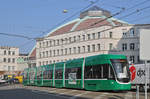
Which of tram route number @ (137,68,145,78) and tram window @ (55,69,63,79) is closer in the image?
tram route number @ (137,68,145,78)

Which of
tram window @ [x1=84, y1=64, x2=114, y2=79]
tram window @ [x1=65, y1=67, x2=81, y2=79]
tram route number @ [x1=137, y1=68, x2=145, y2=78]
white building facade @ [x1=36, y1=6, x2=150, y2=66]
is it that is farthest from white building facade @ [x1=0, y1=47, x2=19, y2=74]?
tram window @ [x1=84, y1=64, x2=114, y2=79]

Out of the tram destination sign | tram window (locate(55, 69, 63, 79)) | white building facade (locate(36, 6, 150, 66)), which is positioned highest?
white building facade (locate(36, 6, 150, 66))

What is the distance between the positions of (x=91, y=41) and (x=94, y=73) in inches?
1721

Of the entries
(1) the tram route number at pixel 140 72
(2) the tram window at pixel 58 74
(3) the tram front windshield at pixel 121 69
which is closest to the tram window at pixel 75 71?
(2) the tram window at pixel 58 74

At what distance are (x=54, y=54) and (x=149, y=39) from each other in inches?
2706

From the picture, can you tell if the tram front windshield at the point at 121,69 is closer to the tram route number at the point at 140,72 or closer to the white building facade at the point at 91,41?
the tram route number at the point at 140,72

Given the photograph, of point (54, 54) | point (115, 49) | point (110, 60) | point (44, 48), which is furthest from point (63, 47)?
point (110, 60)

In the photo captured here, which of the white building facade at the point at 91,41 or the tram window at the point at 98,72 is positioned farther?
the white building facade at the point at 91,41

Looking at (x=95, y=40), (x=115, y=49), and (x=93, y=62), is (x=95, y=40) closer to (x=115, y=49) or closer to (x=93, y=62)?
(x=115, y=49)

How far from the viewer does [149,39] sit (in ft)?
29.0

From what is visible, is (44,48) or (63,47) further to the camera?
(44,48)

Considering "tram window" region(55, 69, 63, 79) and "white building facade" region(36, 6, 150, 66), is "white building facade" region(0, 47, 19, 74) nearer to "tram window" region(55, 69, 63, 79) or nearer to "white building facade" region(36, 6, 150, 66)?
"white building facade" region(36, 6, 150, 66)

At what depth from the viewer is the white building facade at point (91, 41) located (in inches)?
2350

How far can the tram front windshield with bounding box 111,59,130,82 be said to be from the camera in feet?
63.7
